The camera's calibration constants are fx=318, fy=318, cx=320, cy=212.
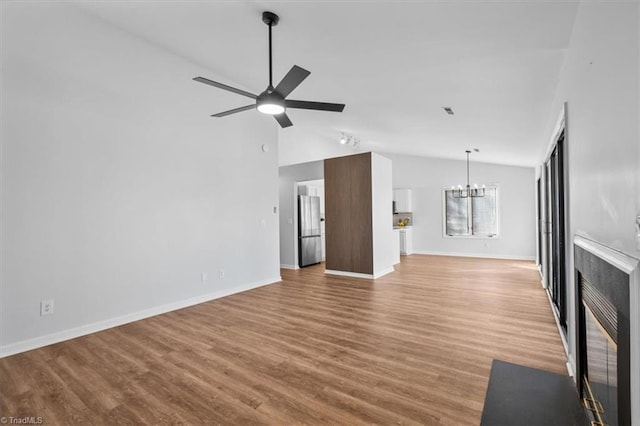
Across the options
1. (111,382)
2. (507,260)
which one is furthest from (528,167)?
(111,382)

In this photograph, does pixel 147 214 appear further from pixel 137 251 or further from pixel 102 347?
pixel 102 347

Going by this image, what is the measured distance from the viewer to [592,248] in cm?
155

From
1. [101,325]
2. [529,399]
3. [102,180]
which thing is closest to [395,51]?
[529,399]

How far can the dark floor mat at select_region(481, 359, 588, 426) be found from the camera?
1.73 meters

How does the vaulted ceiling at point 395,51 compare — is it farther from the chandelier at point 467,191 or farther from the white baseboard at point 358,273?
the chandelier at point 467,191

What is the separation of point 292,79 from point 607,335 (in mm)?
2625

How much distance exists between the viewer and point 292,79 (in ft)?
8.98

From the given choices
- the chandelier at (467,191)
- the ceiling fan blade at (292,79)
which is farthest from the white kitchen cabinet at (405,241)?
the ceiling fan blade at (292,79)

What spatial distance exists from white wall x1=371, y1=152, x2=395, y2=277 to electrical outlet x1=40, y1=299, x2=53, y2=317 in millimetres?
4875

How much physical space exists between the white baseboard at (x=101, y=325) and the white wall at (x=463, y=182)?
669 centimetres

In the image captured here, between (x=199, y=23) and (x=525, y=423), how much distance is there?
14.7 feet

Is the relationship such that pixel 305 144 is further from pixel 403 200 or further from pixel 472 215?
pixel 472 215

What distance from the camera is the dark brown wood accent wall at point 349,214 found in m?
6.32

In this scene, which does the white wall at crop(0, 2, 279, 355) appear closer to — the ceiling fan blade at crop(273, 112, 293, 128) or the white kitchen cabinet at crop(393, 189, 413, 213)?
the ceiling fan blade at crop(273, 112, 293, 128)
